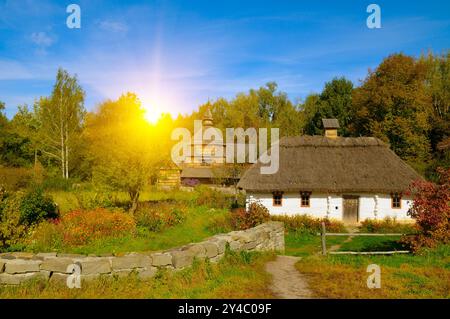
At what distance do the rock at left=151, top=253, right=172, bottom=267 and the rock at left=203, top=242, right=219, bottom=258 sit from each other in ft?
3.74

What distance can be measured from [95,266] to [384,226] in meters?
18.0

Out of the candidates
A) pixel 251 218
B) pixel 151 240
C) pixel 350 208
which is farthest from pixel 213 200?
pixel 151 240

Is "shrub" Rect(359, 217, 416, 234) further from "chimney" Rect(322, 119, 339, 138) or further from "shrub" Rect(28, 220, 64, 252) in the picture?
"shrub" Rect(28, 220, 64, 252)

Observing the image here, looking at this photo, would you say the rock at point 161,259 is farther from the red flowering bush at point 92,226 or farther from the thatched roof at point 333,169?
the thatched roof at point 333,169

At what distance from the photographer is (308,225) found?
19016mm

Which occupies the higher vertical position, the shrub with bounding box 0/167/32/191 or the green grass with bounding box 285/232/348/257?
the shrub with bounding box 0/167/32/191

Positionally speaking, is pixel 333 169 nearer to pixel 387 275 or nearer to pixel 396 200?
pixel 396 200

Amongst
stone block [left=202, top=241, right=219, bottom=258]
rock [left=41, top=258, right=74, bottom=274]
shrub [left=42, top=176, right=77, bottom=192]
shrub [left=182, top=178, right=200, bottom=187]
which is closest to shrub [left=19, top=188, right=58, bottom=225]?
rock [left=41, top=258, right=74, bottom=274]

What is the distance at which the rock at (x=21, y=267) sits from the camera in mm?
6707

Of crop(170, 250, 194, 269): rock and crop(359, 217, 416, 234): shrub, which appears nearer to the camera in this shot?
crop(170, 250, 194, 269): rock

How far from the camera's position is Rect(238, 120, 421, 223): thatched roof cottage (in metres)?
20.6

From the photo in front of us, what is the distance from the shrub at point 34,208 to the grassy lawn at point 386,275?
13382 mm

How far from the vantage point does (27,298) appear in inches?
238
